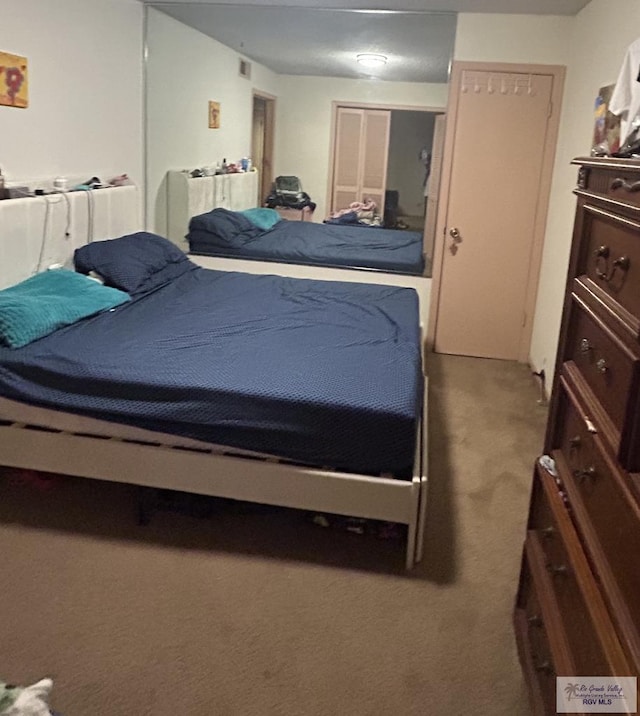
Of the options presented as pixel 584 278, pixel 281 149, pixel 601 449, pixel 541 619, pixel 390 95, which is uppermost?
pixel 390 95

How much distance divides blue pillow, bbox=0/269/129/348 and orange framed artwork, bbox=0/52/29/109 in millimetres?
795

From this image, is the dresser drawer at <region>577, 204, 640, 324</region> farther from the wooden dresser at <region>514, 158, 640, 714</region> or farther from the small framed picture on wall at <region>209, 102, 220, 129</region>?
the small framed picture on wall at <region>209, 102, 220, 129</region>

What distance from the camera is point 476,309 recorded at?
4883 millimetres

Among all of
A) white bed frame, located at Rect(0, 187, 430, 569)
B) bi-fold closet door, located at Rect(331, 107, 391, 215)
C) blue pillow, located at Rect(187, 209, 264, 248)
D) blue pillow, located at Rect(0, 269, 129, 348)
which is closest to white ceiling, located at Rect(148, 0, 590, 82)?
bi-fold closet door, located at Rect(331, 107, 391, 215)

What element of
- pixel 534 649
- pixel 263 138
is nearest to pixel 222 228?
pixel 263 138

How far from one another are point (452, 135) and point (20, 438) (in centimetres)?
333

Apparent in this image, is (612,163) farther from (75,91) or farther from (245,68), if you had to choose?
(245,68)

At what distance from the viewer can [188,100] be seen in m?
4.99

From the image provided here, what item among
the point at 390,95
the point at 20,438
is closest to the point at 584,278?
the point at 20,438

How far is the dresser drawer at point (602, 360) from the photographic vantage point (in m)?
1.28

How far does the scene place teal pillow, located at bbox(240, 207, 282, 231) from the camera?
518cm

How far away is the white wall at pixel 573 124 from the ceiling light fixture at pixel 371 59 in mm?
1203

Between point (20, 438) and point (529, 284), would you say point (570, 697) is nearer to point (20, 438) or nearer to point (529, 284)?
point (20, 438)

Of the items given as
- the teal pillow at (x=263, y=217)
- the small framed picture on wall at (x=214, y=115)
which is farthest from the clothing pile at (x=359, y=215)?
the small framed picture on wall at (x=214, y=115)
